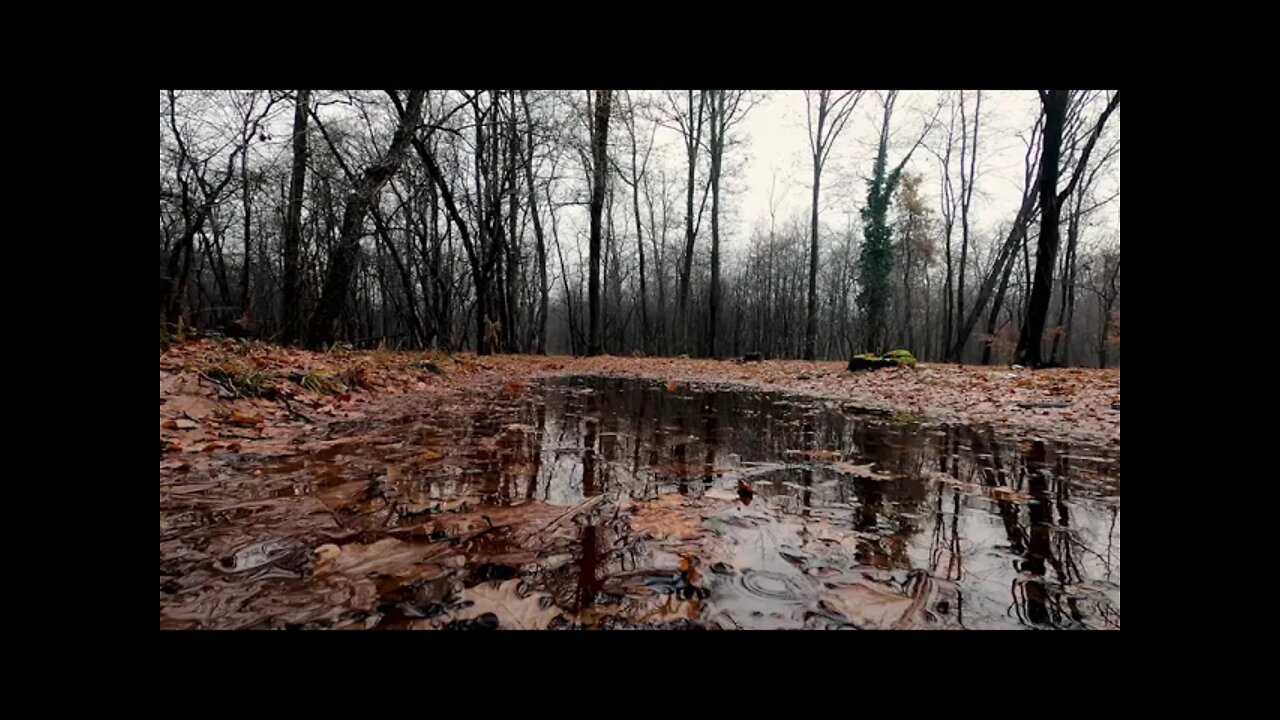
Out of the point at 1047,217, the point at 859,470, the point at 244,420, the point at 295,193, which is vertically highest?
the point at 295,193

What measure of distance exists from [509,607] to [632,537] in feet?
1.62

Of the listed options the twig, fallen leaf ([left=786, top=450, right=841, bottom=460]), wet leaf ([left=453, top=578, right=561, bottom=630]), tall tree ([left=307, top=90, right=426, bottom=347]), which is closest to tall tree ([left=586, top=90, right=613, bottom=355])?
tall tree ([left=307, top=90, right=426, bottom=347])

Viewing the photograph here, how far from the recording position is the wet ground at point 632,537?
100 centimetres

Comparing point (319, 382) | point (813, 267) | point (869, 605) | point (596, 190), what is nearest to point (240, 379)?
point (319, 382)

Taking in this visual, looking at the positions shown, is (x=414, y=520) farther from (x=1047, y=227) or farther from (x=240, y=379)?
(x=1047, y=227)

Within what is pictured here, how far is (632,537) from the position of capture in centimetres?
142

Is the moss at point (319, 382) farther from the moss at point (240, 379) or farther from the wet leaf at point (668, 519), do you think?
the wet leaf at point (668, 519)
